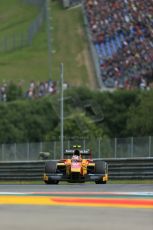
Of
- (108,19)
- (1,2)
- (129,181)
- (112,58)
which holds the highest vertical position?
(1,2)

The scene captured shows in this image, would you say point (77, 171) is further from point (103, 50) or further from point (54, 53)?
point (54, 53)

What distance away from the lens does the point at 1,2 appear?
3930 inches

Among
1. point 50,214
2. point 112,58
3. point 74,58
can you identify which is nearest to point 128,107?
point 112,58

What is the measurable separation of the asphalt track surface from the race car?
19.9 feet

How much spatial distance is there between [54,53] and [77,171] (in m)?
50.2

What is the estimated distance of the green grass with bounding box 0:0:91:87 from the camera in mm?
63909

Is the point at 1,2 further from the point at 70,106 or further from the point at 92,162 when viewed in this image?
the point at 92,162

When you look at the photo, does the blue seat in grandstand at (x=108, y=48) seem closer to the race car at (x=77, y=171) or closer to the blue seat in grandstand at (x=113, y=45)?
the blue seat in grandstand at (x=113, y=45)

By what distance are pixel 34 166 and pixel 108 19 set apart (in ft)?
121

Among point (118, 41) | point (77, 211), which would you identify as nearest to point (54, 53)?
point (118, 41)

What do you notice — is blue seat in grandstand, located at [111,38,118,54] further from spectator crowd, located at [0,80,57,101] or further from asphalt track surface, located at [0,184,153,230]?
asphalt track surface, located at [0,184,153,230]

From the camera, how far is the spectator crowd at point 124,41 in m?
52.1

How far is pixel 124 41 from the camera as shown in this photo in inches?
2251

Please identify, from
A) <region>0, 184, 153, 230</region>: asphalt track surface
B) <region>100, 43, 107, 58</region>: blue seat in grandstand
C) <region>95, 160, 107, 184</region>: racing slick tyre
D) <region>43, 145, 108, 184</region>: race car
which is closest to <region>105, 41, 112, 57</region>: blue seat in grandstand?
<region>100, 43, 107, 58</region>: blue seat in grandstand
